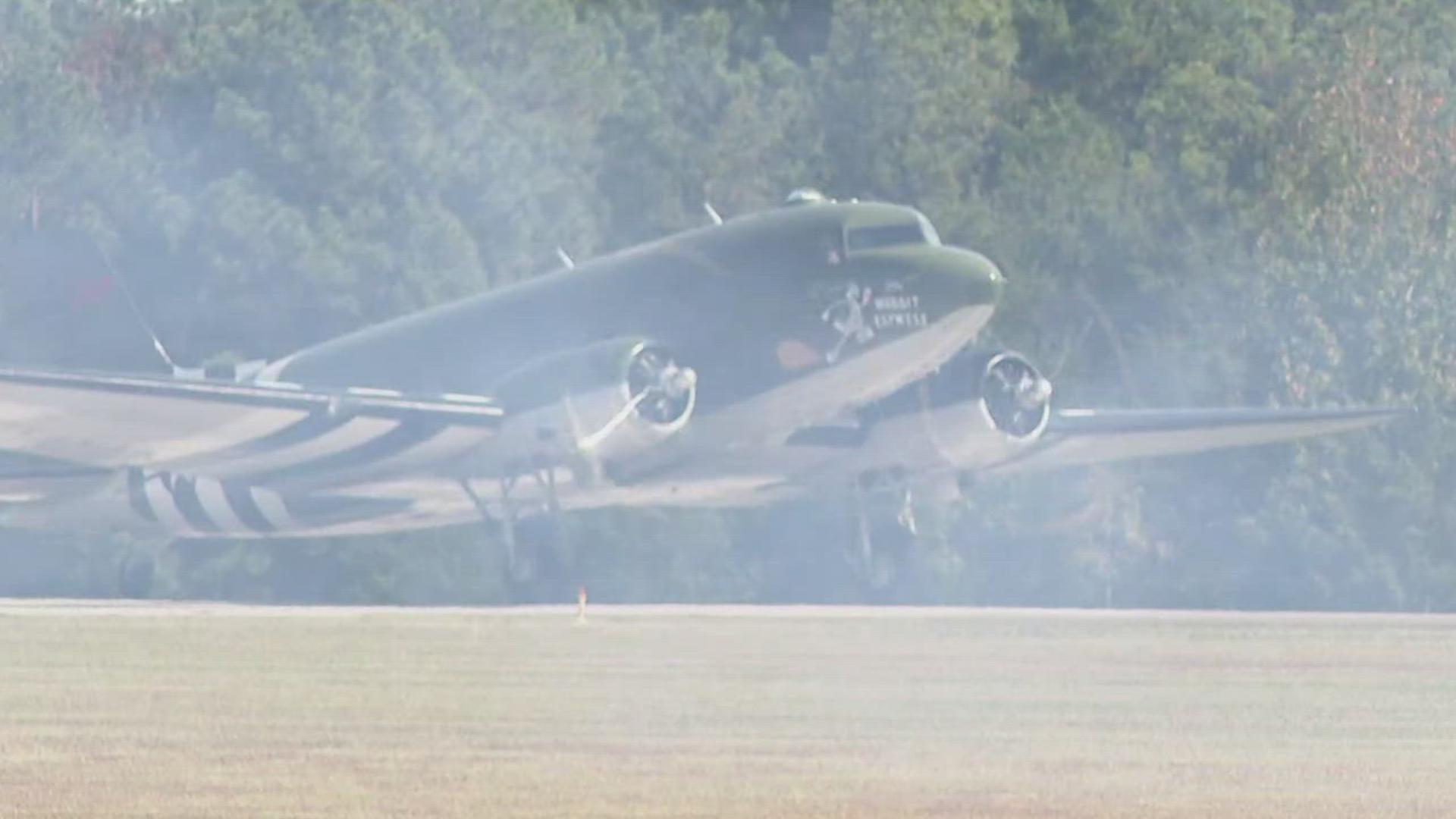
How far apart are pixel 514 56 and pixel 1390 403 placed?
17135mm

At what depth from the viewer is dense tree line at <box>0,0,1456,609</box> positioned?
4394cm

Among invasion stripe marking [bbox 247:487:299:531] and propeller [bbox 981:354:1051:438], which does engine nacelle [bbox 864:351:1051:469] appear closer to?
propeller [bbox 981:354:1051:438]

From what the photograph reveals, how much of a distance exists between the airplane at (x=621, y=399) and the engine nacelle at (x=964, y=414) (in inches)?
0.9

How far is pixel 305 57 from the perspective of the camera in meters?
49.3

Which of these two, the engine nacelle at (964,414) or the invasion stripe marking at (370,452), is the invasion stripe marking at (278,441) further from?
the engine nacelle at (964,414)

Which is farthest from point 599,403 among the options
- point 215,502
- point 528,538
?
point 215,502

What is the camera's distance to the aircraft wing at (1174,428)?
32.4 meters

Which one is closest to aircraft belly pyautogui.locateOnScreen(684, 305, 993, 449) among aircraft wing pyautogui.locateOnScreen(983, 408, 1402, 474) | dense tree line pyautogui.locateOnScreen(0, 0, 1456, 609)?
aircraft wing pyautogui.locateOnScreen(983, 408, 1402, 474)

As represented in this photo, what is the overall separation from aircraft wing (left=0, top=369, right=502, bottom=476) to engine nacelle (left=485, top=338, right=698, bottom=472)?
0.42 metres

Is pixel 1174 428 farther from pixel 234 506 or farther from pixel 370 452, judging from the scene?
pixel 234 506

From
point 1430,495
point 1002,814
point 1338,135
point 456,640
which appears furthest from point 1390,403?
point 1002,814

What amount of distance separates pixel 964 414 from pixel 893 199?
2071 centimetres

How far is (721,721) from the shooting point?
767 inches

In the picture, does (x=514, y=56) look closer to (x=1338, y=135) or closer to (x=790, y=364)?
(x=1338, y=135)
